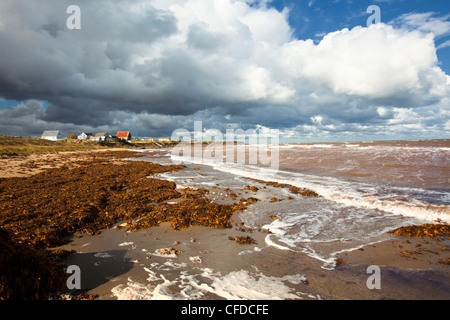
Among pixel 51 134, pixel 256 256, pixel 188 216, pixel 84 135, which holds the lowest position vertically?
pixel 256 256

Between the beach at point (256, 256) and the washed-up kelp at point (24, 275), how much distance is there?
33cm

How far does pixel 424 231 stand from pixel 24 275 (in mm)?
10208

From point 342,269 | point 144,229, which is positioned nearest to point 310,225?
point 342,269

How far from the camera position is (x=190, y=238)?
6.27m

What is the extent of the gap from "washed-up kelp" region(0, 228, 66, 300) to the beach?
12.8 inches

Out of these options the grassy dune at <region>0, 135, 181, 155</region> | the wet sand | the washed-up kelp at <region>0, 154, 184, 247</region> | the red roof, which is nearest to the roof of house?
the red roof

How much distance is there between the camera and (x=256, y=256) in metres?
5.22

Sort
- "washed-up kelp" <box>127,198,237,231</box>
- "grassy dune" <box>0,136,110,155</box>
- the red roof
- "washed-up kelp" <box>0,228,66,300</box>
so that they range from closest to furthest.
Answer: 1. "washed-up kelp" <box>0,228,66,300</box>
2. "washed-up kelp" <box>127,198,237,231</box>
3. "grassy dune" <box>0,136,110,155</box>
4. the red roof

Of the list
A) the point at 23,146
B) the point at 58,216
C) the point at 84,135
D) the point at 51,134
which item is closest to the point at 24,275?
the point at 58,216

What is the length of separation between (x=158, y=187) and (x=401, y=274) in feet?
37.6

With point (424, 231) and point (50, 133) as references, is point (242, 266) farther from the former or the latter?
point (50, 133)

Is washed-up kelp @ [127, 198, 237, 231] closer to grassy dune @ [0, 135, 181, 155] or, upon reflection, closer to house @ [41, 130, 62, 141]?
grassy dune @ [0, 135, 181, 155]

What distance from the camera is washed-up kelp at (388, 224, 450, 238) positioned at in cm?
640
